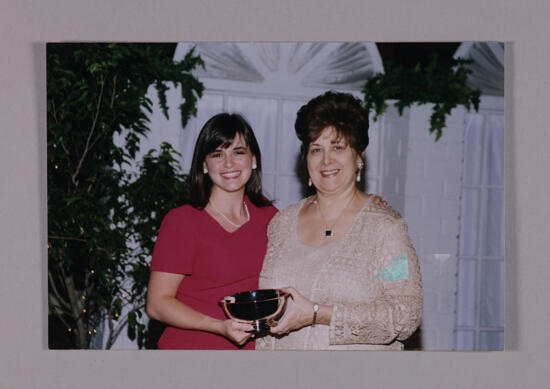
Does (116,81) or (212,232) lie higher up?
(116,81)

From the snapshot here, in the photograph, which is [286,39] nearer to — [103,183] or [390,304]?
[103,183]

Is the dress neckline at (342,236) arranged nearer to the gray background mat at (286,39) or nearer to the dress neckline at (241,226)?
the dress neckline at (241,226)

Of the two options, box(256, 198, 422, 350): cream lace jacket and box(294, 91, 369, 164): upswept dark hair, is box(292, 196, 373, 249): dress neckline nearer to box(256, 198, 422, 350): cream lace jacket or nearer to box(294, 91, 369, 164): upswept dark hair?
box(256, 198, 422, 350): cream lace jacket

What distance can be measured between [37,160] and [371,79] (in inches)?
57.0

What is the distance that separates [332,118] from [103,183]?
101 centimetres

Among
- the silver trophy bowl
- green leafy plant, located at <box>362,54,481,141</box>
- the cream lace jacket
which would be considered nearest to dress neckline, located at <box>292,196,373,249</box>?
the cream lace jacket

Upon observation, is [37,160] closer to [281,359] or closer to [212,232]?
[212,232]

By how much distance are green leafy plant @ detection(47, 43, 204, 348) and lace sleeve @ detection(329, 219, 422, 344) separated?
2.76 feet

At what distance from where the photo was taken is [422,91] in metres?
2.58

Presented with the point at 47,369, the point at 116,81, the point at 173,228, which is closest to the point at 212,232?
the point at 173,228

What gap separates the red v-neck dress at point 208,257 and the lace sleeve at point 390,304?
40 cm

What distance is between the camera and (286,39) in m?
2.58

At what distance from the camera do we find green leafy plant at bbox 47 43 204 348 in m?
2.57

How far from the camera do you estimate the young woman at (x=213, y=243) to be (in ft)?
8.02
